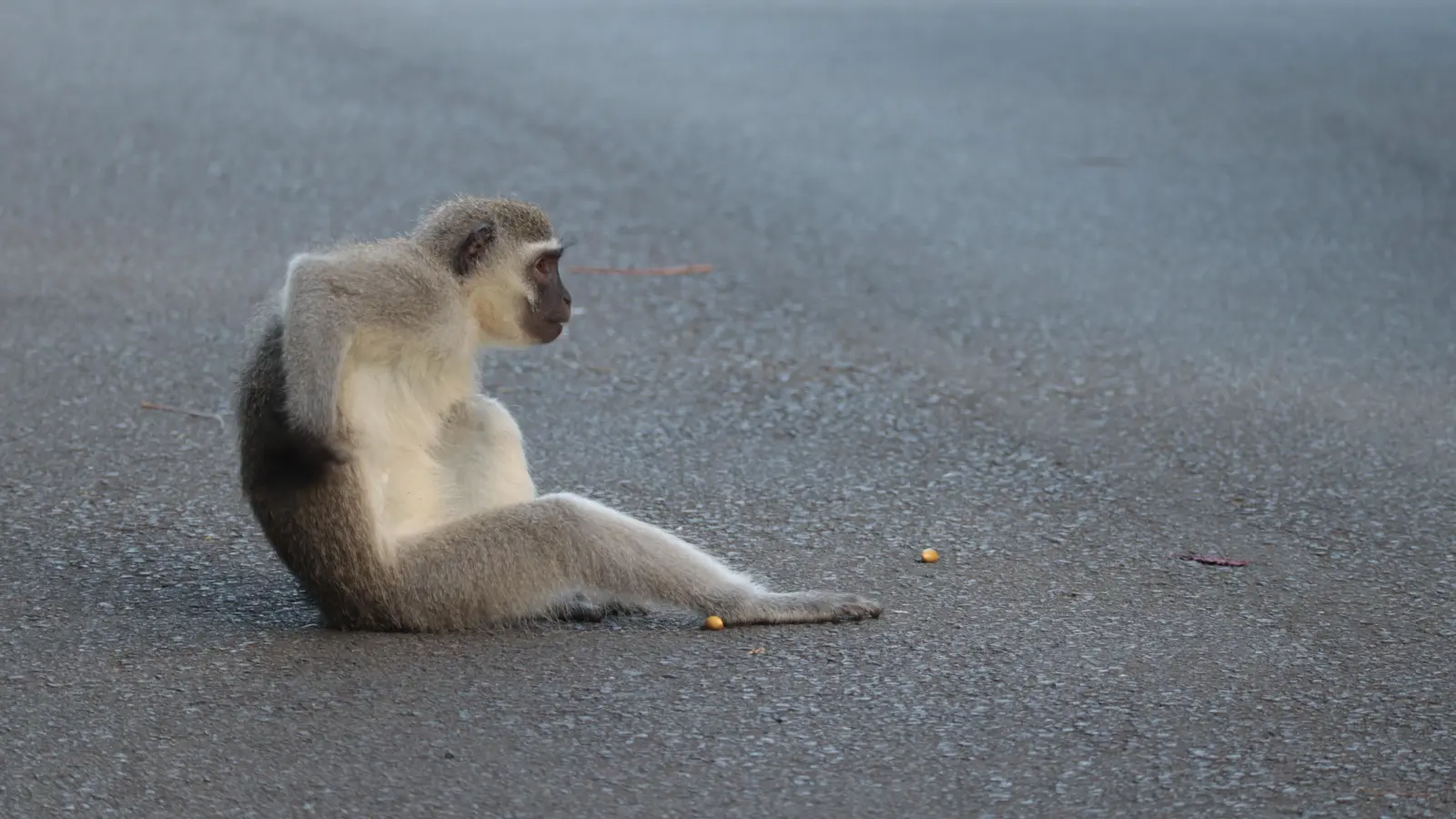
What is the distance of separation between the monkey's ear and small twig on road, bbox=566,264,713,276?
3.92m

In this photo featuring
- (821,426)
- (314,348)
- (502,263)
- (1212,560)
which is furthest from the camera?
(821,426)

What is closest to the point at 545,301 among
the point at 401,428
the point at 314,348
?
the point at 401,428

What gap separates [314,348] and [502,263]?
2.02ft

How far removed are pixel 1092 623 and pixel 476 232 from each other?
5.72 ft

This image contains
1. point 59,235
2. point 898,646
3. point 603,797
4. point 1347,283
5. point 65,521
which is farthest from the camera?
point 59,235

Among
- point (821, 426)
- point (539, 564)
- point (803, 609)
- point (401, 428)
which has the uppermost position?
point (401, 428)

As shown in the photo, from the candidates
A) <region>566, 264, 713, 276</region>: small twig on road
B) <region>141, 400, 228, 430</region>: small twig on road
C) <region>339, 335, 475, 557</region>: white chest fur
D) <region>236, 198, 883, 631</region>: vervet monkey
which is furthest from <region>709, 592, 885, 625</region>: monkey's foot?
<region>566, 264, 713, 276</region>: small twig on road

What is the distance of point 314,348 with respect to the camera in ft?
13.5

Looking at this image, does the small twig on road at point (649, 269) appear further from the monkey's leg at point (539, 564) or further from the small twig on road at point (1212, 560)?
the monkey's leg at point (539, 564)

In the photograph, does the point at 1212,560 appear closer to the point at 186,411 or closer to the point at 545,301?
the point at 545,301

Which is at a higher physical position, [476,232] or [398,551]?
[476,232]

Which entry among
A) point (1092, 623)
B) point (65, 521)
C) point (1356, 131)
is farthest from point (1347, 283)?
→ point (65, 521)

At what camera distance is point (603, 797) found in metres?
3.48

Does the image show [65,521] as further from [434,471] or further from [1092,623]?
[1092,623]
